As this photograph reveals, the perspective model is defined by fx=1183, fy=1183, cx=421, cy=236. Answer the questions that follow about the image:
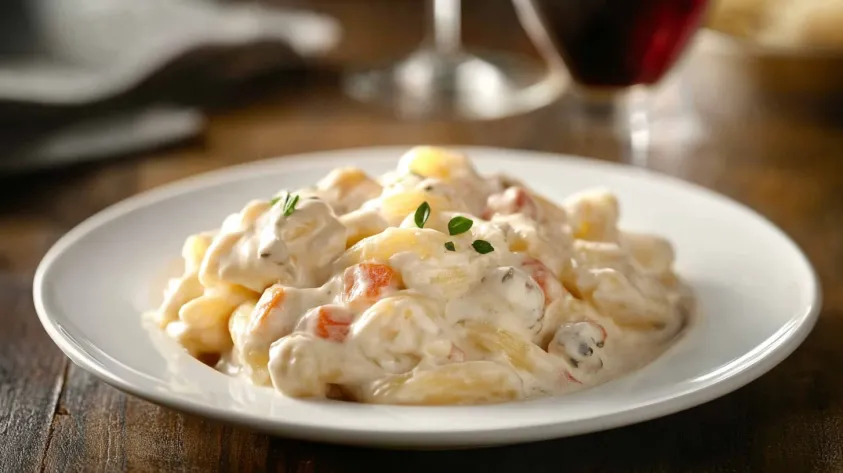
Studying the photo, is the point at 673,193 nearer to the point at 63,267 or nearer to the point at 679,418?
the point at 679,418

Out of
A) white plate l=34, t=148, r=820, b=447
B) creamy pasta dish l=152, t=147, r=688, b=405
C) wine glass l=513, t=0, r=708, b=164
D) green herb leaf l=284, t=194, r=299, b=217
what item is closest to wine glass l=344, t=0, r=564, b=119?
wine glass l=513, t=0, r=708, b=164

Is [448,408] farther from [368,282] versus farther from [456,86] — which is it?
[456,86]

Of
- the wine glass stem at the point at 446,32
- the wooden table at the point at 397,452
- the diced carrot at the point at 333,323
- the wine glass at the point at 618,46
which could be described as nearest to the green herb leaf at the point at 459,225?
the diced carrot at the point at 333,323

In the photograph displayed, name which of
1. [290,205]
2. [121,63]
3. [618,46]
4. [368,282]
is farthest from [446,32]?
[368,282]

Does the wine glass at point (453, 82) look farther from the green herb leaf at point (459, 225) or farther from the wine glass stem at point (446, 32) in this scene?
the green herb leaf at point (459, 225)

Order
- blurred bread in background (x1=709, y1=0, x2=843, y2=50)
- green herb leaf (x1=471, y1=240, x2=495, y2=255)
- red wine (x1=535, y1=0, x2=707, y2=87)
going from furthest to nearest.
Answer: blurred bread in background (x1=709, y1=0, x2=843, y2=50) → red wine (x1=535, y1=0, x2=707, y2=87) → green herb leaf (x1=471, y1=240, x2=495, y2=255)

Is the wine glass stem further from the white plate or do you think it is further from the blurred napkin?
the white plate
